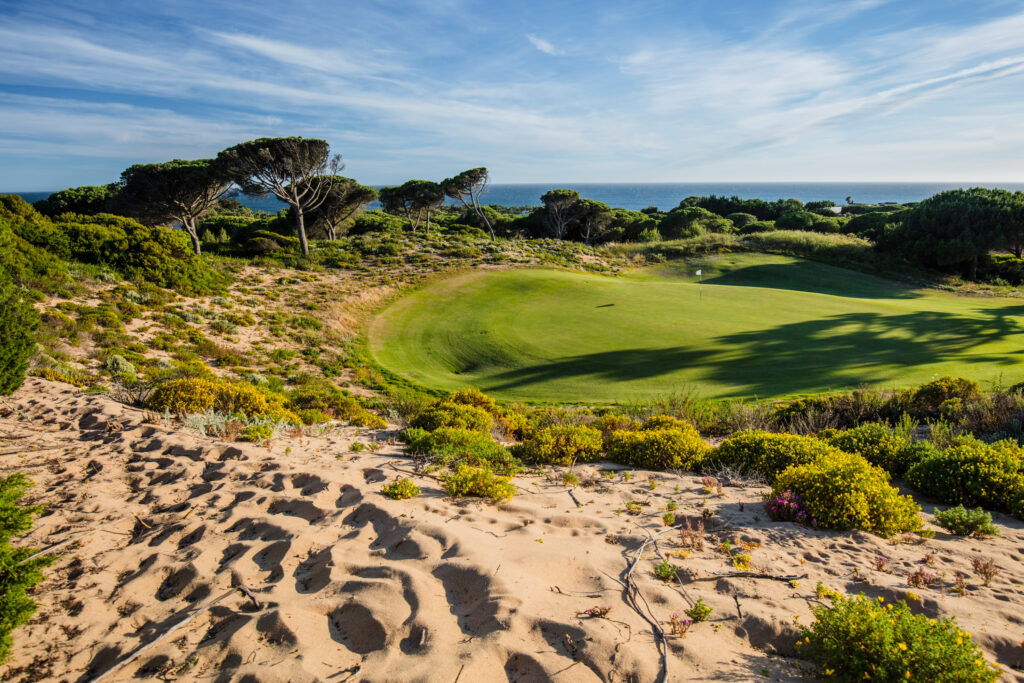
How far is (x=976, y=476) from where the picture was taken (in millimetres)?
5988

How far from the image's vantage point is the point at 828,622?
3.19 meters

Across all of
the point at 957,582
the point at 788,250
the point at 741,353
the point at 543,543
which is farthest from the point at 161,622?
the point at 788,250

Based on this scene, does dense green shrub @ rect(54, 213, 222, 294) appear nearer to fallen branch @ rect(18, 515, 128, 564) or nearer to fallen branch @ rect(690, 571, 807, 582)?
fallen branch @ rect(18, 515, 128, 564)

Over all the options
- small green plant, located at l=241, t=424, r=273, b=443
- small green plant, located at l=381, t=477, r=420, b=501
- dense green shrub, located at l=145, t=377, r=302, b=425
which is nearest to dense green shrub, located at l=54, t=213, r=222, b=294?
dense green shrub, located at l=145, t=377, r=302, b=425

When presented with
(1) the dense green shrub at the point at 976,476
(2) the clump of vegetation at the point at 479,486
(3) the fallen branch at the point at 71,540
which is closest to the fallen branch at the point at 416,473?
(2) the clump of vegetation at the point at 479,486

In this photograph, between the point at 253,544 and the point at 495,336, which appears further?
the point at 495,336

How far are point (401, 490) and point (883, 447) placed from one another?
6.88 m

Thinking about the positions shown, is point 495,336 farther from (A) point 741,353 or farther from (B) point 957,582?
(B) point 957,582

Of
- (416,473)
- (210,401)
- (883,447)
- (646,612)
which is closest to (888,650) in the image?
(646,612)

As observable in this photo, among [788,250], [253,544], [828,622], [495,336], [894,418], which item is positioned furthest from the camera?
[788,250]

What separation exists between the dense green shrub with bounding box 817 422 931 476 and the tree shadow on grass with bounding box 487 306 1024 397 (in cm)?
580

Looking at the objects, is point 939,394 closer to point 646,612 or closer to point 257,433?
point 646,612

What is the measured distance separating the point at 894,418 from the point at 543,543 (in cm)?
951

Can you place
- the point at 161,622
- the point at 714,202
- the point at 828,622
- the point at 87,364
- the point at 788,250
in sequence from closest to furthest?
1. the point at 828,622
2. the point at 161,622
3. the point at 87,364
4. the point at 788,250
5. the point at 714,202
